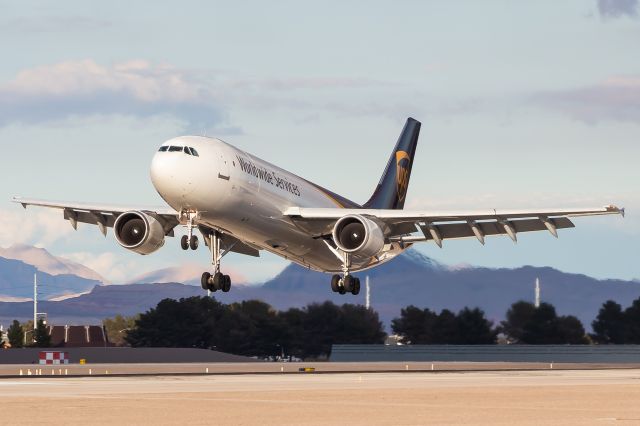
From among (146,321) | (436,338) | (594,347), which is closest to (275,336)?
(146,321)

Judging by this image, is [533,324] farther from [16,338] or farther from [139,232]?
[139,232]

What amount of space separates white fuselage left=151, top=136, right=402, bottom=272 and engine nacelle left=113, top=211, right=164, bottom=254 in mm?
4557

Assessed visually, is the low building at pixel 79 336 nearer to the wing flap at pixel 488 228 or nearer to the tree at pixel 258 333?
the tree at pixel 258 333

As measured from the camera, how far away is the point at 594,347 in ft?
341

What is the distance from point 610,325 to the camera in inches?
5645

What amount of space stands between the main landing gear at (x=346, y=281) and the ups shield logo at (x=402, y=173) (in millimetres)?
17700

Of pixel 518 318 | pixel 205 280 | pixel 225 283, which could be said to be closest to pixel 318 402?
pixel 225 283

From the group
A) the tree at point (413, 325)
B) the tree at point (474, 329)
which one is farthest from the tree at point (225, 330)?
the tree at point (474, 329)

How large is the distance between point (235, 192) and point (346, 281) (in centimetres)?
1045

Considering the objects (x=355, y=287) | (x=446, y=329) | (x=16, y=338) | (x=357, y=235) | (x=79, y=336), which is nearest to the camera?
(x=357, y=235)

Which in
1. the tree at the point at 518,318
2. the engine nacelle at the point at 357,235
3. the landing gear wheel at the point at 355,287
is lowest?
the tree at the point at 518,318

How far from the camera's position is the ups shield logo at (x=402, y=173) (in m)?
78.6

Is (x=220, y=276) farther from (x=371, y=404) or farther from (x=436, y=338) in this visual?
(x=436, y=338)

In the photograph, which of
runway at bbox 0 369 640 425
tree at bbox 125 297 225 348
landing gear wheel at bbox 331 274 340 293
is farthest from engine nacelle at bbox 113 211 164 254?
tree at bbox 125 297 225 348
